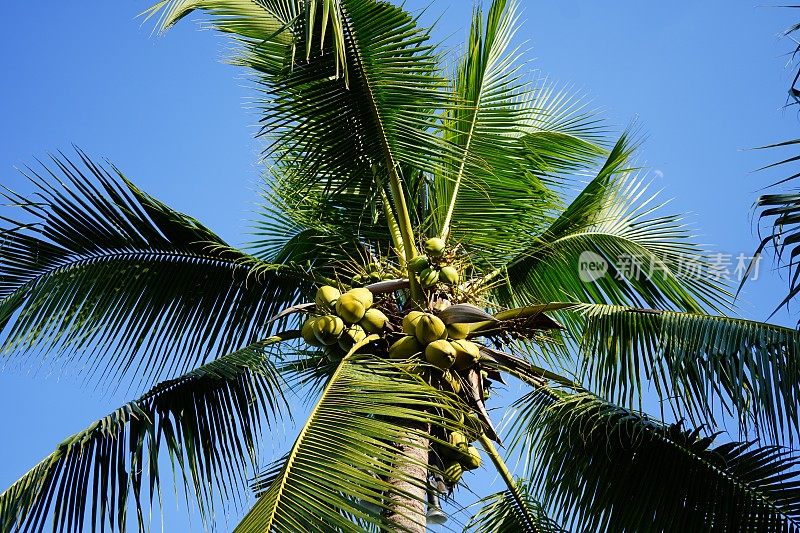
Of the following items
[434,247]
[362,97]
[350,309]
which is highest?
[362,97]

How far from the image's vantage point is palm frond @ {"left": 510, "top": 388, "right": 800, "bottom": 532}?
487 cm

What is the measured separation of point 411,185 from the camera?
6652 millimetres

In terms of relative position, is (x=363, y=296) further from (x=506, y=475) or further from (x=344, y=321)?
(x=506, y=475)

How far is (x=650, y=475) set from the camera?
5.11 metres

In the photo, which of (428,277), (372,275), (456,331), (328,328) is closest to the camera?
(328,328)

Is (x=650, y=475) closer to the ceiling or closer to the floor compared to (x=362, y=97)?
closer to the floor

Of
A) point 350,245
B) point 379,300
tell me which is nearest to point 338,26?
point 379,300

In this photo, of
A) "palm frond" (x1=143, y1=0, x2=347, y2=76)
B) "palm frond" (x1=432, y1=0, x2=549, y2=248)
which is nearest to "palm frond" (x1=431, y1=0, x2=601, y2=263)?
"palm frond" (x1=432, y1=0, x2=549, y2=248)

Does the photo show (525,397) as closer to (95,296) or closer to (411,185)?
(411,185)

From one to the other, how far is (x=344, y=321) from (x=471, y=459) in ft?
3.13

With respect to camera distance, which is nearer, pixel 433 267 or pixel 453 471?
pixel 453 471

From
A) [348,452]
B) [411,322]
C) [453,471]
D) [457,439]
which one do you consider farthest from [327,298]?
[348,452]

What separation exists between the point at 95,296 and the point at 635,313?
327 centimetres

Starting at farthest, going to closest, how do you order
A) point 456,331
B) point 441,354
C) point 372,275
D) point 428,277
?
point 372,275, point 428,277, point 456,331, point 441,354
